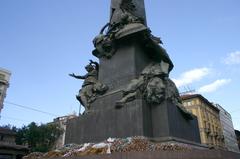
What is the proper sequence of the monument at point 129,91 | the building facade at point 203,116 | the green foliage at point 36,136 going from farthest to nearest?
the green foliage at point 36,136
the building facade at point 203,116
the monument at point 129,91

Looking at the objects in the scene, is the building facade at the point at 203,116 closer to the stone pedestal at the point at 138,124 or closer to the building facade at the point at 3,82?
the building facade at the point at 3,82

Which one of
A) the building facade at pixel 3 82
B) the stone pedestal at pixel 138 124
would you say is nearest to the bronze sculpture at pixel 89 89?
the stone pedestal at pixel 138 124

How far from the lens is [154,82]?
19.7 ft

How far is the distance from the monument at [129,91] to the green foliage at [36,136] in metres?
39.1

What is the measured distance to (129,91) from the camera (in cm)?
598

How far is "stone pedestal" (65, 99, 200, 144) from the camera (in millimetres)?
5438

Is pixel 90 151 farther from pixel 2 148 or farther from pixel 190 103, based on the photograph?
pixel 190 103

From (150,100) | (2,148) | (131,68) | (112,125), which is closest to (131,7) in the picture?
(131,68)

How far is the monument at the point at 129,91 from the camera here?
5602mm

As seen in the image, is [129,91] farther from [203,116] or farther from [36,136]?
[203,116]

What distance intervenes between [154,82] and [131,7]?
3324 millimetres

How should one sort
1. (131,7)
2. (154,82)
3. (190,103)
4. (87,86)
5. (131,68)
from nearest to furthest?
(154,82) < (131,68) < (87,86) < (131,7) < (190,103)

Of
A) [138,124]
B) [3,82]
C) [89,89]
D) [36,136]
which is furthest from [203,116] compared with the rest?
[138,124]

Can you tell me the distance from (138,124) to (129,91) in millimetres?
983
